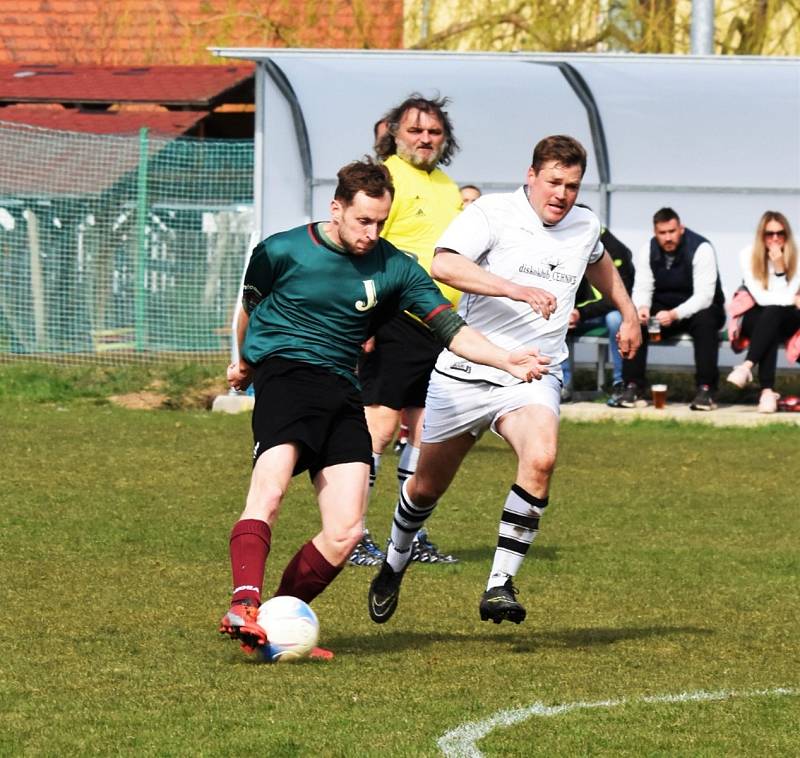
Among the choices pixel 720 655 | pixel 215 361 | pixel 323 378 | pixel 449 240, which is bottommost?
pixel 215 361

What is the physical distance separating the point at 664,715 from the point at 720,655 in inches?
46.6

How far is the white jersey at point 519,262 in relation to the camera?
7.07 m

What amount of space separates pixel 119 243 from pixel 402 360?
993 cm

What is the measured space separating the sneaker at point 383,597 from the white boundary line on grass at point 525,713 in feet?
4.97

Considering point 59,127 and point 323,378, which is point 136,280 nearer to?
point 59,127

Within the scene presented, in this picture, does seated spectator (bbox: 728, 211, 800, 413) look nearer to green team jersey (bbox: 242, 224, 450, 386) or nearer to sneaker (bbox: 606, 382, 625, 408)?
sneaker (bbox: 606, 382, 625, 408)

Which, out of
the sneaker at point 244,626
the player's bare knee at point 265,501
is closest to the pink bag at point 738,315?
the player's bare knee at point 265,501

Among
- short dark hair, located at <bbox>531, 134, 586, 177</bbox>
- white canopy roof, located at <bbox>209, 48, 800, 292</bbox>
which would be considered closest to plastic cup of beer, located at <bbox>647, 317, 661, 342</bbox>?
white canopy roof, located at <bbox>209, 48, 800, 292</bbox>

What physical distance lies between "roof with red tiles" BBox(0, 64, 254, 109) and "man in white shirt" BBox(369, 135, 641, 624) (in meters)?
12.8

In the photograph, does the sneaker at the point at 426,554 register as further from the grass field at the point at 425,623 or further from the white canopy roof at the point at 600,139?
the white canopy roof at the point at 600,139

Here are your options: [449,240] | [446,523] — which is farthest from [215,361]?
[449,240]

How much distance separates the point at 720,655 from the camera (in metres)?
6.64

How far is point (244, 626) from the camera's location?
590 cm

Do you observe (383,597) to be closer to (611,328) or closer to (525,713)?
(525,713)
